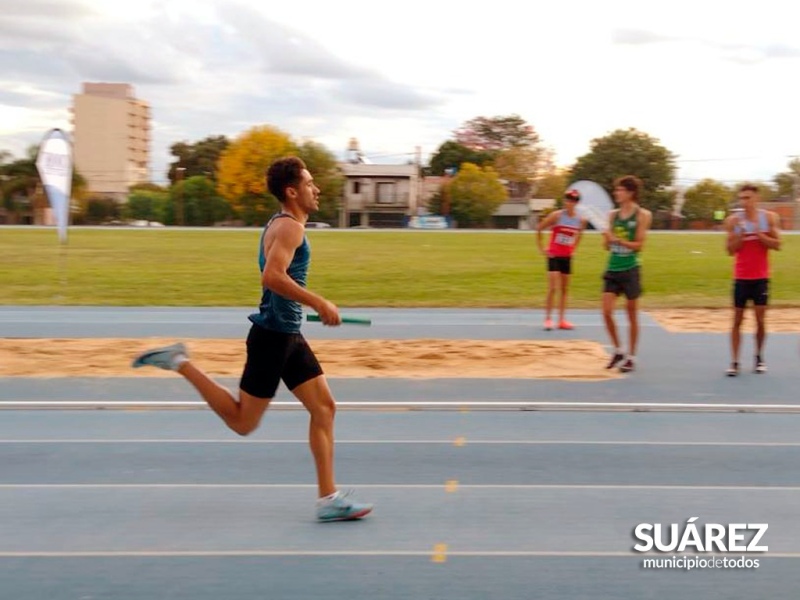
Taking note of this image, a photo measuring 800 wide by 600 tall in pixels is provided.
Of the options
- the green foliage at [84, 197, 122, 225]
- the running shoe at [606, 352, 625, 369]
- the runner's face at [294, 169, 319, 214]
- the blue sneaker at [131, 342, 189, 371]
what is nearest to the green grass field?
the running shoe at [606, 352, 625, 369]

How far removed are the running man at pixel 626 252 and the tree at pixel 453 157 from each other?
94339mm

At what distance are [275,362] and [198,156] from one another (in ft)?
378

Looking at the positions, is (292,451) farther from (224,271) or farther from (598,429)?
(224,271)

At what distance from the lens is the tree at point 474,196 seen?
273 ft

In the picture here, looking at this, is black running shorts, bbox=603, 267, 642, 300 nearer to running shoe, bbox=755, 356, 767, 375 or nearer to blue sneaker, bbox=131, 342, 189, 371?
running shoe, bbox=755, 356, 767, 375

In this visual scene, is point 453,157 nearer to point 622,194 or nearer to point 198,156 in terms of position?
point 198,156

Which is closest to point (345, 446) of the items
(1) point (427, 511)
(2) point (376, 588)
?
(1) point (427, 511)

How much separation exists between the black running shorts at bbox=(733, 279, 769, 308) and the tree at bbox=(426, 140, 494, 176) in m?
94.4

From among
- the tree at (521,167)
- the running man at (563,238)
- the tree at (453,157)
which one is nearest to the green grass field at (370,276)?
the running man at (563,238)

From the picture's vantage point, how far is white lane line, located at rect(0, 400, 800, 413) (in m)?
8.19

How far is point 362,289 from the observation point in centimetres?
2019

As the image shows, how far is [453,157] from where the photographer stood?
348 feet

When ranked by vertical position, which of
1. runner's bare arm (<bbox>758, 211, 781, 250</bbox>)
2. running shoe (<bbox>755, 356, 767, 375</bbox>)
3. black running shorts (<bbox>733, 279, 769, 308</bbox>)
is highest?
runner's bare arm (<bbox>758, 211, 781, 250</bbox>)

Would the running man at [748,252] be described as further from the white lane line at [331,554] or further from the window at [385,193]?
the window at [385,193]
